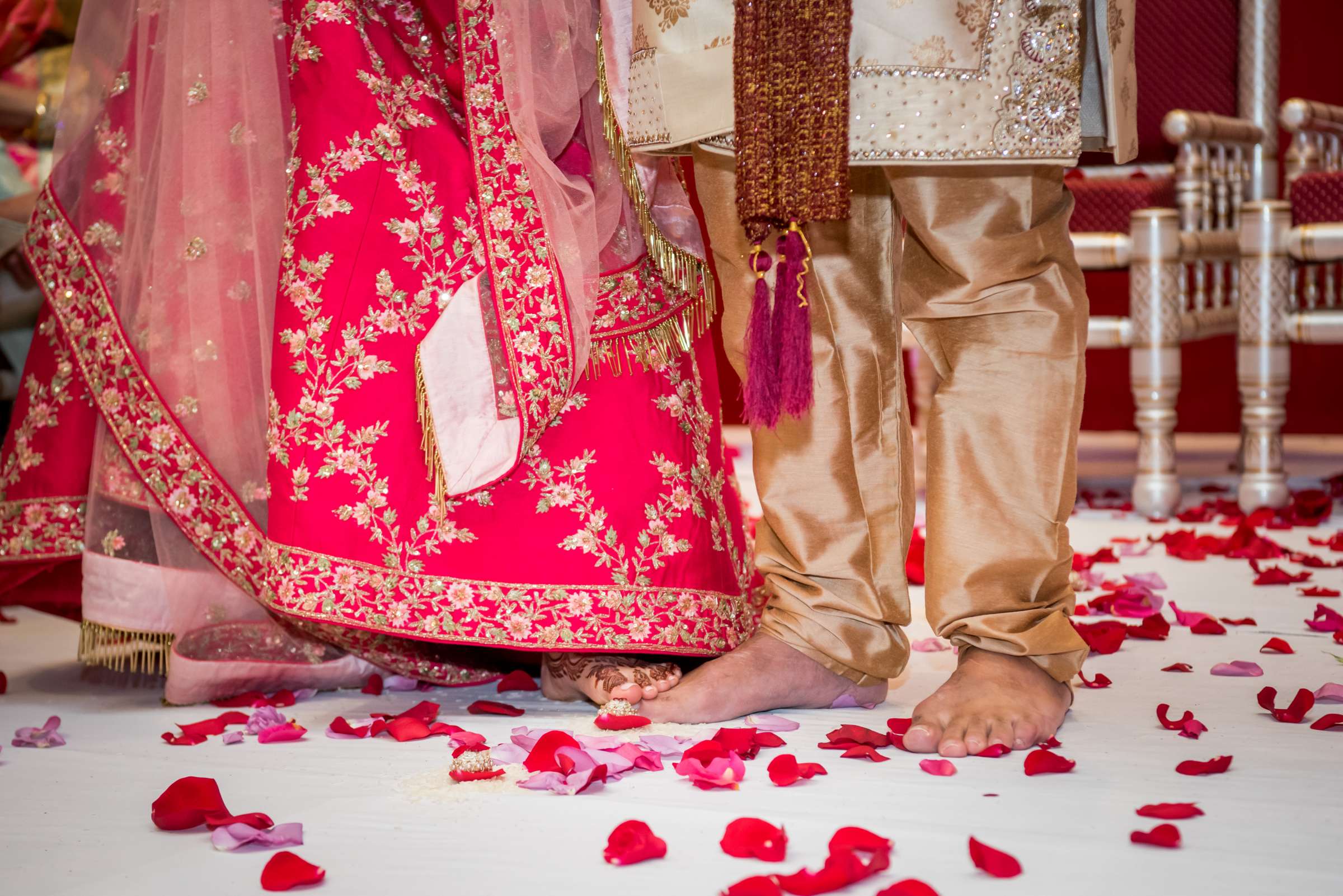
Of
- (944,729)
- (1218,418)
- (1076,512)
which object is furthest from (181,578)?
(1218,418)

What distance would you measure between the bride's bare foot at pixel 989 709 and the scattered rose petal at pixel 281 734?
1.79 feet

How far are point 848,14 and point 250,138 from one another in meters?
0.66

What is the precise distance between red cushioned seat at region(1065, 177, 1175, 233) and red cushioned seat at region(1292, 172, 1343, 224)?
1.16ft

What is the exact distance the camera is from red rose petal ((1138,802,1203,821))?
0.89 m

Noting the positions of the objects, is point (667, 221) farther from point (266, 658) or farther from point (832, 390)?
point (266, 658)

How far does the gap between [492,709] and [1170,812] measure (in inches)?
25.2

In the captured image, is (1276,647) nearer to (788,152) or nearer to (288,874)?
(788,152)

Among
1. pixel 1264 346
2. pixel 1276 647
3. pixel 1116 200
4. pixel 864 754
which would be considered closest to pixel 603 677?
pixel 864 754

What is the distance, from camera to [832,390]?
1202 mm

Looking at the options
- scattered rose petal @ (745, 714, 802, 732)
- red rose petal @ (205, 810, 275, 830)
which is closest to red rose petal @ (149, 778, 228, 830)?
red rose petal @ (205, 810, 275, 830)

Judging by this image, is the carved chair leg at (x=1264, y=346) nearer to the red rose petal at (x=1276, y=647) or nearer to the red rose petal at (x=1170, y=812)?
the red rose petal at (x=1276, y=647)

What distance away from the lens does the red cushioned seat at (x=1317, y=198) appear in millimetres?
2525

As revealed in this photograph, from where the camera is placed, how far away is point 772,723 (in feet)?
3.87

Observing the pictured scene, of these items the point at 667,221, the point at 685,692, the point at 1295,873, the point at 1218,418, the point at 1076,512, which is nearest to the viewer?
the point at 1295,873
